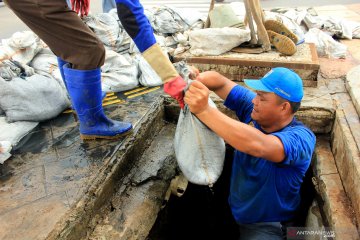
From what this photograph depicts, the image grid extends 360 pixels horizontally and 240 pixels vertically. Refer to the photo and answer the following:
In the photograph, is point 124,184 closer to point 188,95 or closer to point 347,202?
point 188,95

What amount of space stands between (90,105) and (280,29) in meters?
2.82

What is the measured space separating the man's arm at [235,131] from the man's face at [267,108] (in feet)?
0.99

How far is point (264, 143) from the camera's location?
75.6 inches

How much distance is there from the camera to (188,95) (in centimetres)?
196

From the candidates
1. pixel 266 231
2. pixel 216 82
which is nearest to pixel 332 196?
pixel 266 231

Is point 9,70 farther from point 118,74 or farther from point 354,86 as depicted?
point 354,86

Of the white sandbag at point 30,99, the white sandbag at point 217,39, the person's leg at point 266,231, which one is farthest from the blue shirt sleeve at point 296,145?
the white sandbag at point 30,99

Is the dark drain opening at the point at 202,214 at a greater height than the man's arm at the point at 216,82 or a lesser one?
lesser

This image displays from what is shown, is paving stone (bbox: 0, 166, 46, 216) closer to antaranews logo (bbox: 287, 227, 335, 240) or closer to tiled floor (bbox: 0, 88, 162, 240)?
tiled floor (bbox: 0, 88, 162, 240)

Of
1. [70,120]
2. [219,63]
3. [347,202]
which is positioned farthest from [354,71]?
[70,120]

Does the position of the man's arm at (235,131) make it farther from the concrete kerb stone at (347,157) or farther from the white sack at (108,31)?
the white sack at (108,31)

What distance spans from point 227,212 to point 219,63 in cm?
180

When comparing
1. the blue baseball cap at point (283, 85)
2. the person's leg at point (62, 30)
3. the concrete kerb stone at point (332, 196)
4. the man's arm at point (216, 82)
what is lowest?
the concrete kerb stone at point (332, 196)

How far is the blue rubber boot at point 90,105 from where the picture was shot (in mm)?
2439
